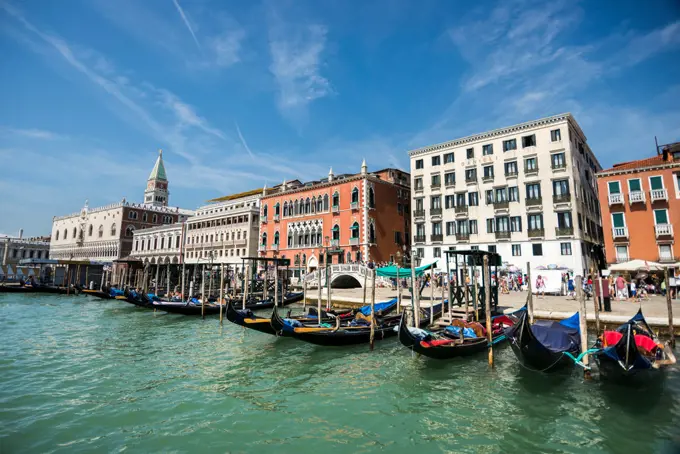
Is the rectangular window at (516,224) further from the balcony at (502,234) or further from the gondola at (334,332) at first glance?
the gondola at (334,332)

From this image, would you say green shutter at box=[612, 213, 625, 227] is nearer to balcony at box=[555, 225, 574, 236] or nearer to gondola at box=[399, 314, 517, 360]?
balcony at box=[555, 225, 574, 236]

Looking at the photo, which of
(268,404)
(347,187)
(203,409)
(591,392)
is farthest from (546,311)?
(347,187)

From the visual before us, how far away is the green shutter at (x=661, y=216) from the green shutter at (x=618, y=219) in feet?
5.19

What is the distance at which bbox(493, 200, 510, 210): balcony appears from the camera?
25962 mm

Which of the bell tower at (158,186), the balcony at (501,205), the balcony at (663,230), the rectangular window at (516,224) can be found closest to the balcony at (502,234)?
the rectangular window at (516,224)

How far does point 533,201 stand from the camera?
24.9 meters

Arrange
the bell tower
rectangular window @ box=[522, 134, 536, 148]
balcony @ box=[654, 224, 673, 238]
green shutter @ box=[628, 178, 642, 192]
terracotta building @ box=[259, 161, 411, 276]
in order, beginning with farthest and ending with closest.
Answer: the bell tower
terracotta building @ box=[259, 161, 411, 276]
rectangular window @ box=[522, 134, 536, 148]
green shutter @ box=[628, 178, 642, 192]
balcony @ box=[654, 224, 673, 238]

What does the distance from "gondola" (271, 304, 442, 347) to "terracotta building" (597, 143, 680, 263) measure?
18019 millimetres

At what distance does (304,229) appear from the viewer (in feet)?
117

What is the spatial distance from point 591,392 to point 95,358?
42.1 feet

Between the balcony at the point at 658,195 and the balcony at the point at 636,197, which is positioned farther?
the balcony at the point at 636,197

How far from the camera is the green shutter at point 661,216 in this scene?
21234mm

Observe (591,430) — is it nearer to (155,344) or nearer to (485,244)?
(155,344)

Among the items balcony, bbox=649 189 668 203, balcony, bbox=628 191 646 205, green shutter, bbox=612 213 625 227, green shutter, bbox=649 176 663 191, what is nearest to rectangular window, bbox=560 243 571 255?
green shutter, bbox=612 213 625 227
